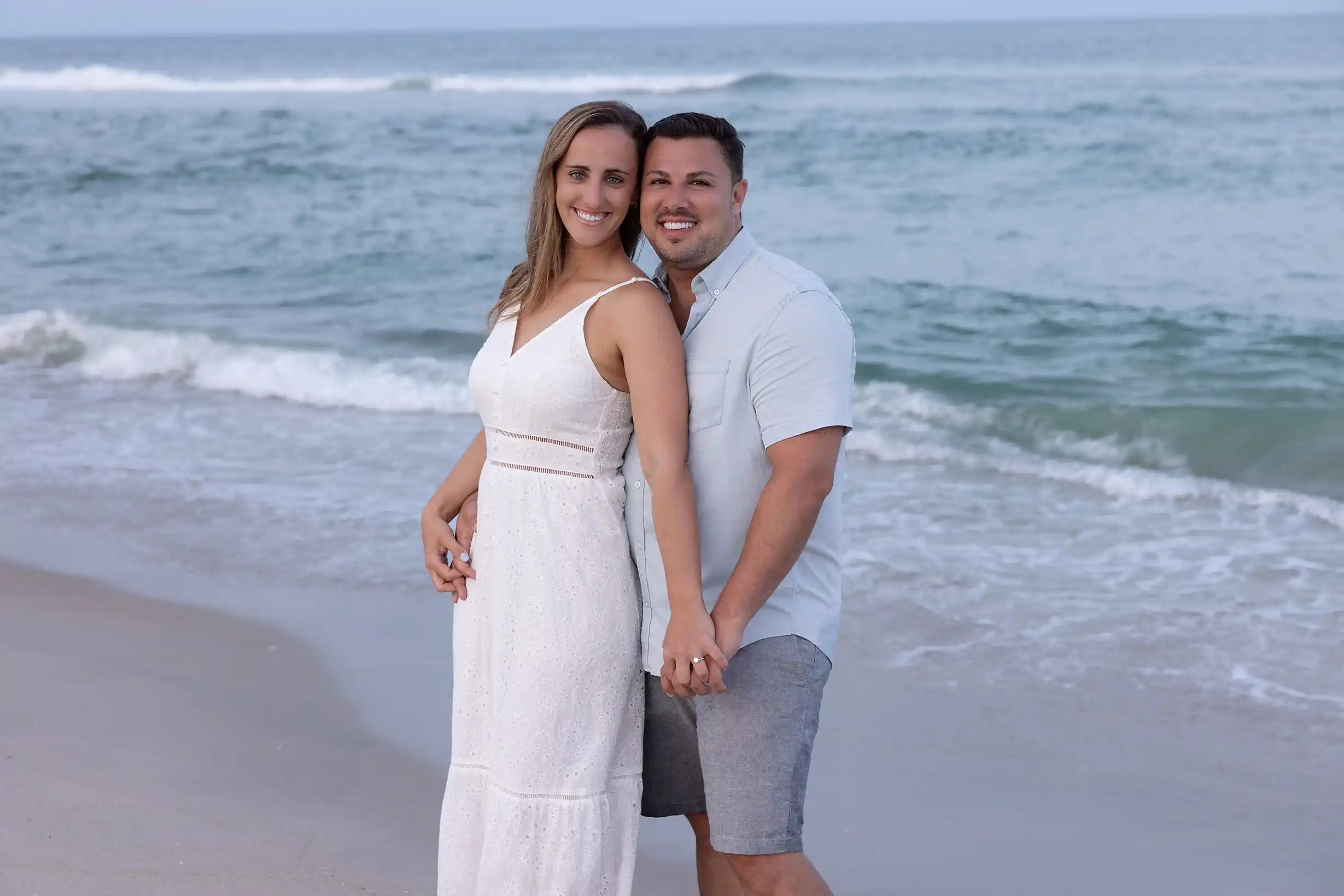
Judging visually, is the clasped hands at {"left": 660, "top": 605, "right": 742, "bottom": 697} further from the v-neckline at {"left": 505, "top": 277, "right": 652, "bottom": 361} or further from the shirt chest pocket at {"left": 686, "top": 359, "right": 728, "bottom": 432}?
the v-neckline at {"left": 505, "top": 277, "right": 652, "bottom": 361}

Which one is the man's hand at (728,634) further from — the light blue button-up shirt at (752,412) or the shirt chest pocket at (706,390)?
the shirt chest pocket at (706,390)

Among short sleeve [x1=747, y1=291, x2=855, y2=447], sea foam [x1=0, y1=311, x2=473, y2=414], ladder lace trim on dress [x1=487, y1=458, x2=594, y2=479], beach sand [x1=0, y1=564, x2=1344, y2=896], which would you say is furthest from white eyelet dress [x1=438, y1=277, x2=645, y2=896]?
sea foam [x1=0, y1=311, x2=473, y2=414]

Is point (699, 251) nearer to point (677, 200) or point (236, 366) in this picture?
point (677, 200)

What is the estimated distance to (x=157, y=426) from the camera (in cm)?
822

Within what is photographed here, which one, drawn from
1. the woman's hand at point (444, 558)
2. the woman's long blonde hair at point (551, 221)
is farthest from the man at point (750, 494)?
the woman's hand at point (444, 558)

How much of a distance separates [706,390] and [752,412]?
9 cm

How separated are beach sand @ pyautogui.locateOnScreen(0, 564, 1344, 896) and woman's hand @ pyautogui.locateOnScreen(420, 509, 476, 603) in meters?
0.98

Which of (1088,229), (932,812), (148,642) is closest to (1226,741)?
(932,812)

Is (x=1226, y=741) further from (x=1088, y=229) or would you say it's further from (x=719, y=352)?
(x=1088, y=229)

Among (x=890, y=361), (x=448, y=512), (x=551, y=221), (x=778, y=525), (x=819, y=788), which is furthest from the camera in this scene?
(x=890, y=361)

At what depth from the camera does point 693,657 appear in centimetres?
233

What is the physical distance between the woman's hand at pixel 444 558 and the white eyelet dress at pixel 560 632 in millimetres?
127

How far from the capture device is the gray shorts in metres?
2.41

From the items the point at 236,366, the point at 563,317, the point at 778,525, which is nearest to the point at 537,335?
the point at 563,317
